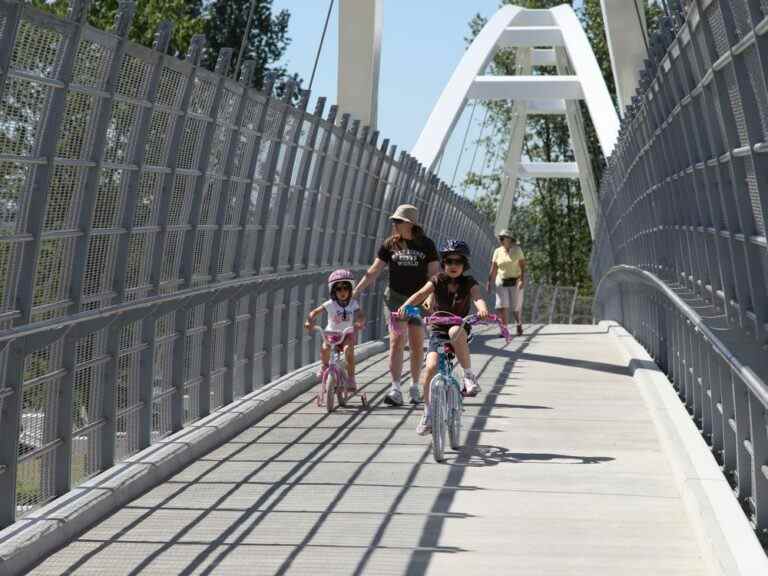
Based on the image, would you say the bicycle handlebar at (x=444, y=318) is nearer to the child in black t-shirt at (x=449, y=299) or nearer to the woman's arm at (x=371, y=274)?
the child in black t-shirt at (x=449, y=299)

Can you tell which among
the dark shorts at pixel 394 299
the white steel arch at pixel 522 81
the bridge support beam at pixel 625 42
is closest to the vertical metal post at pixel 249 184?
the dark shorts at pixel 394 299

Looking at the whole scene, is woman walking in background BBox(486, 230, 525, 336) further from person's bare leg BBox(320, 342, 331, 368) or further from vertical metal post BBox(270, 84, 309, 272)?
person's bare leg BBox(320, 342, 331, 368)

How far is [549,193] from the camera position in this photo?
7950 centimetres

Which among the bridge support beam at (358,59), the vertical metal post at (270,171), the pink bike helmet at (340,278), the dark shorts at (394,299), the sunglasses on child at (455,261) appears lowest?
the dark shorts at (394,299)

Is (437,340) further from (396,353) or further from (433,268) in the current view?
(396,353)

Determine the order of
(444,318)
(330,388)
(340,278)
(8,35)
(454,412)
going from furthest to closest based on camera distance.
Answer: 1. (330,388)
2. (340,278)
3. (444,318)
4. (454,412)
5. (8,35)

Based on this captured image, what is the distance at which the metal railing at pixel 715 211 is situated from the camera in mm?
7195

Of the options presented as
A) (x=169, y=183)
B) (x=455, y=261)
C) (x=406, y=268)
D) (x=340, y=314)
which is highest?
(x=169, y=183)

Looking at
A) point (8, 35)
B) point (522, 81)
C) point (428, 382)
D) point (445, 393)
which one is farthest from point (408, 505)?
point (522, 81)

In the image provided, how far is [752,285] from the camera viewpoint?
25.2 feet

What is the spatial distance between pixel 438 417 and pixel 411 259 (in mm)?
3043

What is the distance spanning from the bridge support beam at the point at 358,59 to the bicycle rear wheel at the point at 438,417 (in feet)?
51.2

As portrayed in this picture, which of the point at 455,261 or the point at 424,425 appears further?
the point at 424,425

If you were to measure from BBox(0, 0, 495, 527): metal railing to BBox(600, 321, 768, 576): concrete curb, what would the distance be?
3.07 m
